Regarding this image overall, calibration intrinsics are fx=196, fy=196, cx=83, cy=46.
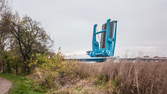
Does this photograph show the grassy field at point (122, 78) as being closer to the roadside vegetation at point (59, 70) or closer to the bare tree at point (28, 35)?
the roadside vegetation at point (59, 70)

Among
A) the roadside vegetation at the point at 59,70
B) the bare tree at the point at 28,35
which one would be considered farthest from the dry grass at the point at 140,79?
the bare tree at the point at 28,35

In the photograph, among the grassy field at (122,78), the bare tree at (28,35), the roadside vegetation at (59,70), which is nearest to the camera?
the grassy field at (122,78)

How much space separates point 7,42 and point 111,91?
23.9 m

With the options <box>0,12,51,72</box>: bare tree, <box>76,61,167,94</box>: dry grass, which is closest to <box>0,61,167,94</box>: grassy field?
<box>76,61,167,94</box>: dry grass

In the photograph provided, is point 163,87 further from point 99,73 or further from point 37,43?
point 37,43

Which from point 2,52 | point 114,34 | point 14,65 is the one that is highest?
point 114,34

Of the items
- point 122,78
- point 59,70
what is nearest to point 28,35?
point 59,70


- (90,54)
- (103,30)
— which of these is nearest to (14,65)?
(90,54)

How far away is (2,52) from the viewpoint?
89.4 feet

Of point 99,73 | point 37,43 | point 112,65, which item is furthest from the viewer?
point 37,43

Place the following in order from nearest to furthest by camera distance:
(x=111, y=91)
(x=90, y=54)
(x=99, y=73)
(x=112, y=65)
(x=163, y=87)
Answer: (x=163, y=87)
(x=111, y=91)
(x=112, y=65)
(x=99, y=73)
(x=90, y=54)

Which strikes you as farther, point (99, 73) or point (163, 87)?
point (99, 73)

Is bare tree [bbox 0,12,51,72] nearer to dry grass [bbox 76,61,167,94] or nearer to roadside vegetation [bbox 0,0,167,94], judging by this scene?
roadside vegetation [bbox 0,0,167,94]

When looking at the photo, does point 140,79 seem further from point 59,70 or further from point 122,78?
point 59,70
